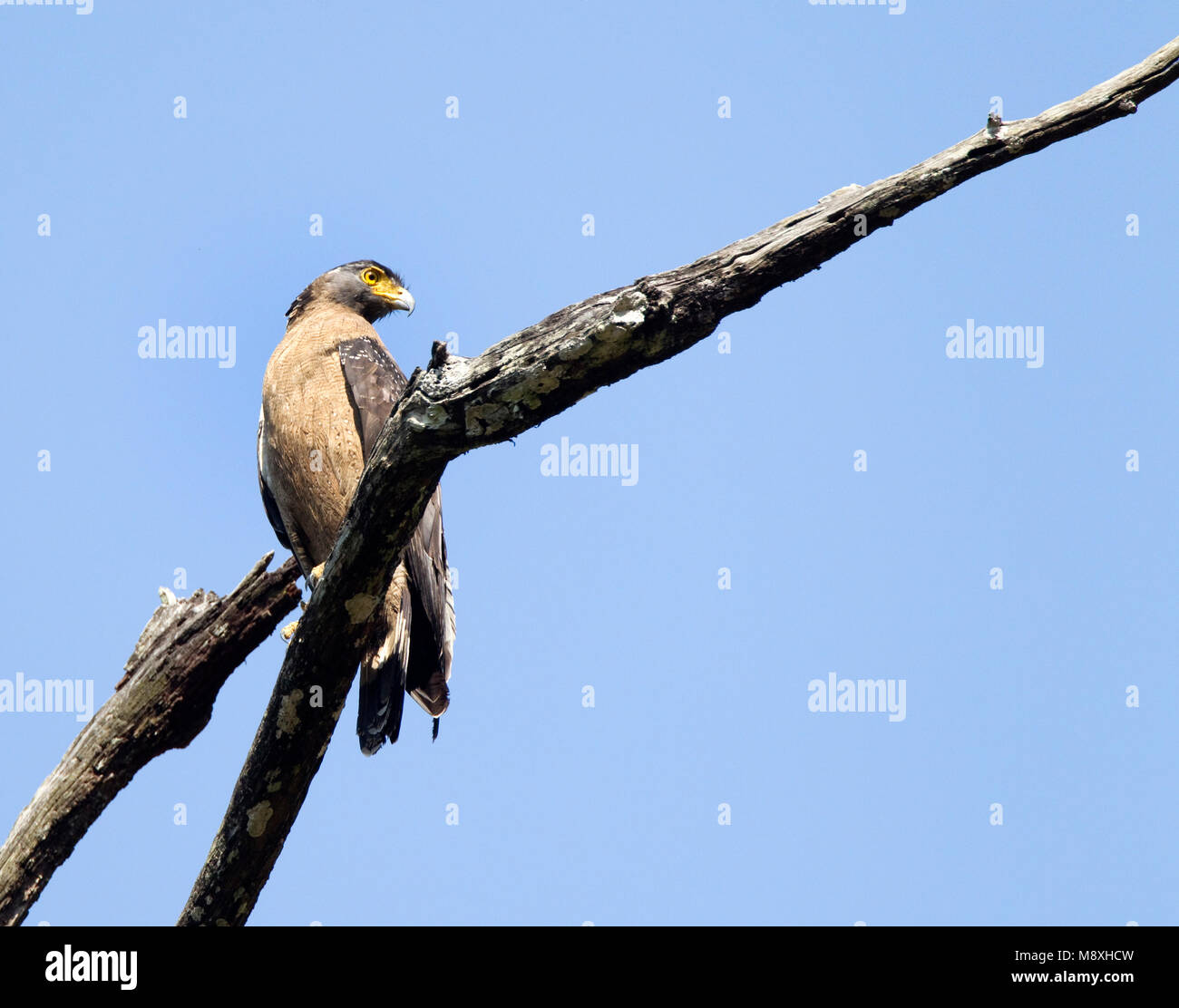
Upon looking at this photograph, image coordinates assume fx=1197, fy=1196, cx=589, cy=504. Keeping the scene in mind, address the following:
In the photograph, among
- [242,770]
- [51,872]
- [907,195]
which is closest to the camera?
[907,195]

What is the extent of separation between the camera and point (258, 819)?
474cm

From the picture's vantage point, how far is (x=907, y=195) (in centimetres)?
355

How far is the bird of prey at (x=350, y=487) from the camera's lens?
593cm

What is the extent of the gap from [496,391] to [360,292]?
15.9 ft

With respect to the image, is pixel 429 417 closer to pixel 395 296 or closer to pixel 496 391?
pixel 496 391

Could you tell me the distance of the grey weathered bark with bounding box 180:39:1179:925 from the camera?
11.7 feet

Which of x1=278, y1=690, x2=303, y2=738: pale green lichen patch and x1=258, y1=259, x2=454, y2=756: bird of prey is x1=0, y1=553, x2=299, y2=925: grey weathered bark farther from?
x1=278, y1=690, x2=303, y2=738: pale green lichen patch

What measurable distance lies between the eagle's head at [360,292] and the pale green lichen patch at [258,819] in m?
4.31

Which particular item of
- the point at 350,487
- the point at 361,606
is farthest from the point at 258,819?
the point at 350,487

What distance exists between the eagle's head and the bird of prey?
1.84ft

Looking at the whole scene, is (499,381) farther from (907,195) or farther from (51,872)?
(51,872)
